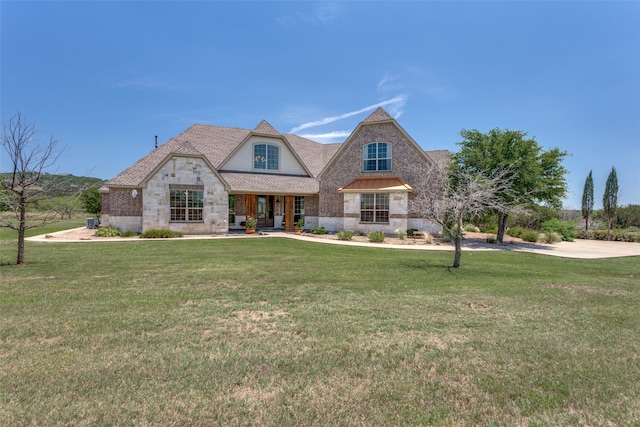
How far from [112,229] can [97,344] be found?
19.7m

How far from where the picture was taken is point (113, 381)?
4.02 metres

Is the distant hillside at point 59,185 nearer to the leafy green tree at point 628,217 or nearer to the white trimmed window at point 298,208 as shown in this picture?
the white trimmed window at point 298,208

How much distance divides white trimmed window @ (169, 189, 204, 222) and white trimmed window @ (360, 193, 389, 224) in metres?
12.4

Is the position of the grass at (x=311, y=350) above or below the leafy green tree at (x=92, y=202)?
below

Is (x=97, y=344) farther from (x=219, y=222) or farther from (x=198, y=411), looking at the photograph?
(x=219, y=222)

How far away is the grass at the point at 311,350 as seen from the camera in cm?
359

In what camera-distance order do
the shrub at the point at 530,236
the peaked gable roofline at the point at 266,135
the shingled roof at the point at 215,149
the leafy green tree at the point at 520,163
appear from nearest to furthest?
the leafy green tree at the point at 520,163 < the shingled roof at the point at 215,149 < the shrub at the point at 530,236 < the peaked gable roofline at the point at 266,135

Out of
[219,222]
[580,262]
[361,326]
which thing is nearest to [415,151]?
[580,262]

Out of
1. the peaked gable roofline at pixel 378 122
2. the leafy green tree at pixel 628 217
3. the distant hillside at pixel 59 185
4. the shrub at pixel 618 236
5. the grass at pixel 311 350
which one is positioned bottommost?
the grass at pixel 311 350

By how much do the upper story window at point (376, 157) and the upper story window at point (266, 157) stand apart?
8.16m

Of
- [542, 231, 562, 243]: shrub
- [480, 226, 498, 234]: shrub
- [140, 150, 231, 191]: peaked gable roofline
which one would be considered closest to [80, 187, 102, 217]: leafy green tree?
[140, 150, 231, 191]: peaked gable roofline

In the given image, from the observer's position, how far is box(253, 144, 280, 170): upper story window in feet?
93.4

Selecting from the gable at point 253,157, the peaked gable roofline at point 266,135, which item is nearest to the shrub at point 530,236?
the peaked gable roofline at point 266,135

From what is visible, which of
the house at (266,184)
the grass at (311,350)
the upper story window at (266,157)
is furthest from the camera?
the upper story window at (266,157)
